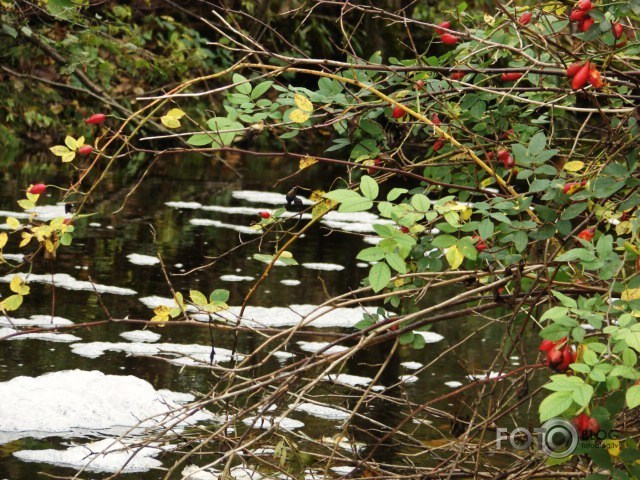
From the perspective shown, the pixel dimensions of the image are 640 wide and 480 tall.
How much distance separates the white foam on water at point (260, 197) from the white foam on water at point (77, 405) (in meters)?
4.95

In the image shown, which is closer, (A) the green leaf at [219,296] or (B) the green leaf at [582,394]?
(B) the green leaf at [582,394]

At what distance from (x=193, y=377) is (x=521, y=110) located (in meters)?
1.58

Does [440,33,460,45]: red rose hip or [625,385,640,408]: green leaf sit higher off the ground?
[440,33,460,45]: red rose hip

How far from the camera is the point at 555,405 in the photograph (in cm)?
178

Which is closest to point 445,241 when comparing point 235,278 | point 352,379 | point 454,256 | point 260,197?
point 454,256

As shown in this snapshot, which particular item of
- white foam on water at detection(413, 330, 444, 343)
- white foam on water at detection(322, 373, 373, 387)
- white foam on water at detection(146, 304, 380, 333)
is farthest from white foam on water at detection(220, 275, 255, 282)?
white foam on water at detection(322, 373, 373, 387)

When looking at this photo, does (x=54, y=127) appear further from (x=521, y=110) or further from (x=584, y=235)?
(x=584, y=235)

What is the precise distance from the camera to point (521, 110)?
127 inches

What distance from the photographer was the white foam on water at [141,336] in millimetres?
4426

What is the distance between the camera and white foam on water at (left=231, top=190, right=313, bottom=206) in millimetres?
8727

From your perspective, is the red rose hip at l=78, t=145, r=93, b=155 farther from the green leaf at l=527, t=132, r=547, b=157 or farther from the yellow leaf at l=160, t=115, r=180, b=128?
the green leaf at l=527, t=132, r=547, b=157

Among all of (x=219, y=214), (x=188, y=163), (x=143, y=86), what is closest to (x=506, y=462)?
(x=219, y=214)

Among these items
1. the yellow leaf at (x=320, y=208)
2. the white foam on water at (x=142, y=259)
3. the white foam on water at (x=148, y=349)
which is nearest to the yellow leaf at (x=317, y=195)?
the yellow leaf at (x=320, y=208)

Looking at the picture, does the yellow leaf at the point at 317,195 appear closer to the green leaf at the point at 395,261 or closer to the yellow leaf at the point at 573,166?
the green leaf at the point at 395,261
